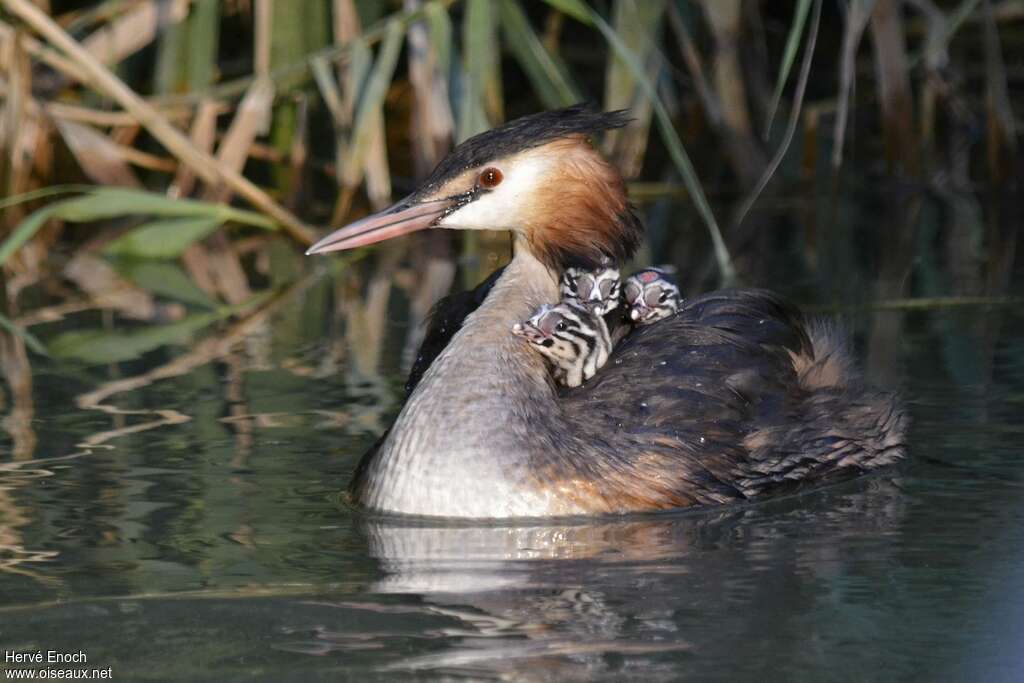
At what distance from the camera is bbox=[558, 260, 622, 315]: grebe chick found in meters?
5.70

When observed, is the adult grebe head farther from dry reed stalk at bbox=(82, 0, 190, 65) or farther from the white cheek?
dry reed stalk at bbox=(82, 0, 190, 65)

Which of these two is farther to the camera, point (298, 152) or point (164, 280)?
point (298, 152)

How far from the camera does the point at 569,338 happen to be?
5.48 meters

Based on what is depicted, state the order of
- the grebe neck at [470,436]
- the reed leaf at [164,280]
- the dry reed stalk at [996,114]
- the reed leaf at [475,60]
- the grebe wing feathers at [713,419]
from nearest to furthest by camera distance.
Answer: the grebe neck at [470,436] < the grebe wing feathers at [713,419] < the reed leaf at [475,60] < the reed leaf at [164,280] < the dry reed stalk at [996,114]

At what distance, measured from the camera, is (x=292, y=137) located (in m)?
10.6

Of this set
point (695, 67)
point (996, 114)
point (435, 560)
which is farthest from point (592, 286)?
point (996, 114)

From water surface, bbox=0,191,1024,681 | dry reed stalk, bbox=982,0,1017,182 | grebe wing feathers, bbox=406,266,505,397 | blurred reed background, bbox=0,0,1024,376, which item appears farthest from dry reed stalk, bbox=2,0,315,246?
dry reed stalk, bbox=982,0,1017,182

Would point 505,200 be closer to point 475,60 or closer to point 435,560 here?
point 435,560

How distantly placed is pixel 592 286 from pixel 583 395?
418 millimetres

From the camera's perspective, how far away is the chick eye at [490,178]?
5.58m

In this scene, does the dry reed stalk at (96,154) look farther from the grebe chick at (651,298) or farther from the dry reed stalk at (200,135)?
the grebe chick at (651,298)

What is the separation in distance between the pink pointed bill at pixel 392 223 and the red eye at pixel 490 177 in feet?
0.37

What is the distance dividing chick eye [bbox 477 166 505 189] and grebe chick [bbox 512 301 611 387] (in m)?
0.40

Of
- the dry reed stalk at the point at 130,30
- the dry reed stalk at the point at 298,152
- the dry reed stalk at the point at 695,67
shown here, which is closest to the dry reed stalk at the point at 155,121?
the dry reed stalk at the point at 130,30
